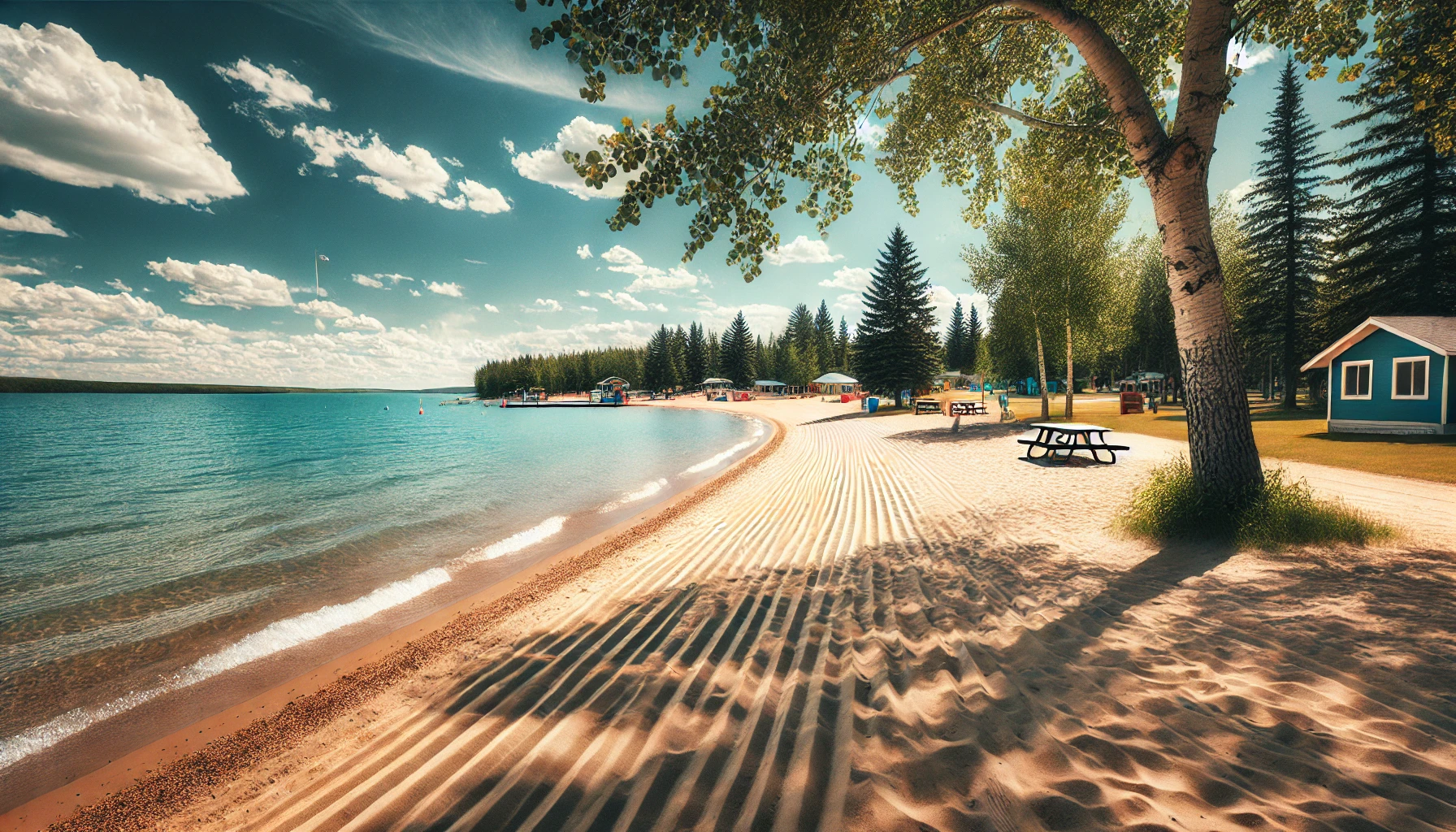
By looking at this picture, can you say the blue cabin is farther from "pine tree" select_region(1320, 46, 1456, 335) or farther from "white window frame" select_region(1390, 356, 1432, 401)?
"pine tree" select_region(1320, 46, 1456, 335)

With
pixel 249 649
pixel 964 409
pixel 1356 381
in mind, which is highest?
pixel 1356 381

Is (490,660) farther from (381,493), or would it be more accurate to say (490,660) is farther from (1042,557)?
(381,493)

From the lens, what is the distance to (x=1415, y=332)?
13.7 metres

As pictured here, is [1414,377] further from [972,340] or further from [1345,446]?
[972,340]

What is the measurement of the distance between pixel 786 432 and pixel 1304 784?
944 inches

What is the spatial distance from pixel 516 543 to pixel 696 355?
81180mm

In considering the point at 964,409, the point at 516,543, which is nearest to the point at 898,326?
the point at 964,409

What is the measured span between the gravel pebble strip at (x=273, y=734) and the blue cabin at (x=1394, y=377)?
74.8 ft

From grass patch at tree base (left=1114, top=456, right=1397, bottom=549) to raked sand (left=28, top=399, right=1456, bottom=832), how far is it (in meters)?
0.28

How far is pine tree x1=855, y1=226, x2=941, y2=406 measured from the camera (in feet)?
121

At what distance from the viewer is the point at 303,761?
10.2 ft

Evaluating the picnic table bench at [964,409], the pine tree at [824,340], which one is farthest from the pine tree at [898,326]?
the pine tree at [824,340]

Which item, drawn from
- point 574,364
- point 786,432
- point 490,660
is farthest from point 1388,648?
point 574,364

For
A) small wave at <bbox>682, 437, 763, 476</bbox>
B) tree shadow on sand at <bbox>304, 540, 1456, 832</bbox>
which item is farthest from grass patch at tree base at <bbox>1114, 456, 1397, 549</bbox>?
small wave at <bbox>682, 437, 763, 476</bbox>
